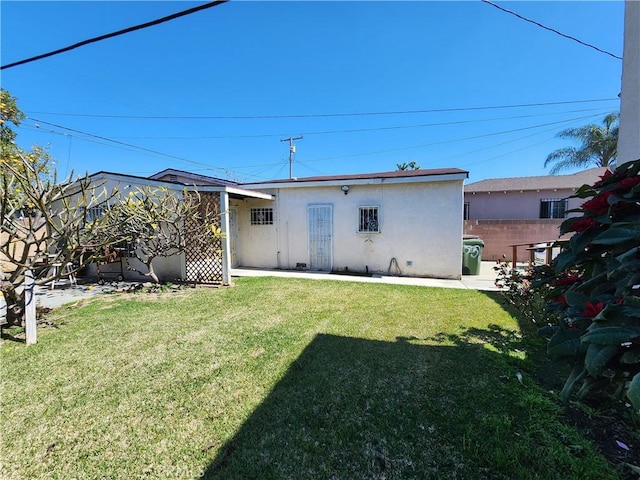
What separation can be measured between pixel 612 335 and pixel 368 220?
8304mm

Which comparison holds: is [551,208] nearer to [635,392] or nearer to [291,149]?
[291,149]

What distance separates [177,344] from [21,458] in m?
1.98

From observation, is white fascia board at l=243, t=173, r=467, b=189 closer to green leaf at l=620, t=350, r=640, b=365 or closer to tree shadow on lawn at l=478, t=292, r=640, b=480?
tree shadow on lawn at l=478, t=292, r=640, b=480

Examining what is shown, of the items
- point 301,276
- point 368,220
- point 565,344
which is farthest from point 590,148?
point 565,344

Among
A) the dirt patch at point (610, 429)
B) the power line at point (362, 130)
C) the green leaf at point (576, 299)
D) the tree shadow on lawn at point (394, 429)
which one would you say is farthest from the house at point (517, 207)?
the green leaf at point (576, 299)

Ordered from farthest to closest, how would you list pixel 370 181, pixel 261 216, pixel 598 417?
pixel 261 216 < pixel 370 181 < pixel 598 417

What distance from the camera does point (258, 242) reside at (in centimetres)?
1097

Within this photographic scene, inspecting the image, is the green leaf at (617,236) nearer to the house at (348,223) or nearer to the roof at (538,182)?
the house at (348,223)

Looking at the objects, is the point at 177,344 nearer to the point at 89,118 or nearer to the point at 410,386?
the point at 410,386

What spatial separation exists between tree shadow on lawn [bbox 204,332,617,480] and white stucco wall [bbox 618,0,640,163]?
2.95m

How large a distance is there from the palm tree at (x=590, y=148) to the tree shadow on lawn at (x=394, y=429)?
22.8 meters

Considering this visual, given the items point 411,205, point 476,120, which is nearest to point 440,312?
point 411,205

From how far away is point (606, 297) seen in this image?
156cm

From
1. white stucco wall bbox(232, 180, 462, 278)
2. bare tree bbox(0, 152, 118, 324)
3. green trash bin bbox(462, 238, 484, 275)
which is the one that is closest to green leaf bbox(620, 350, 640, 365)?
bare tree bbox(0, 152, 118, 324)
